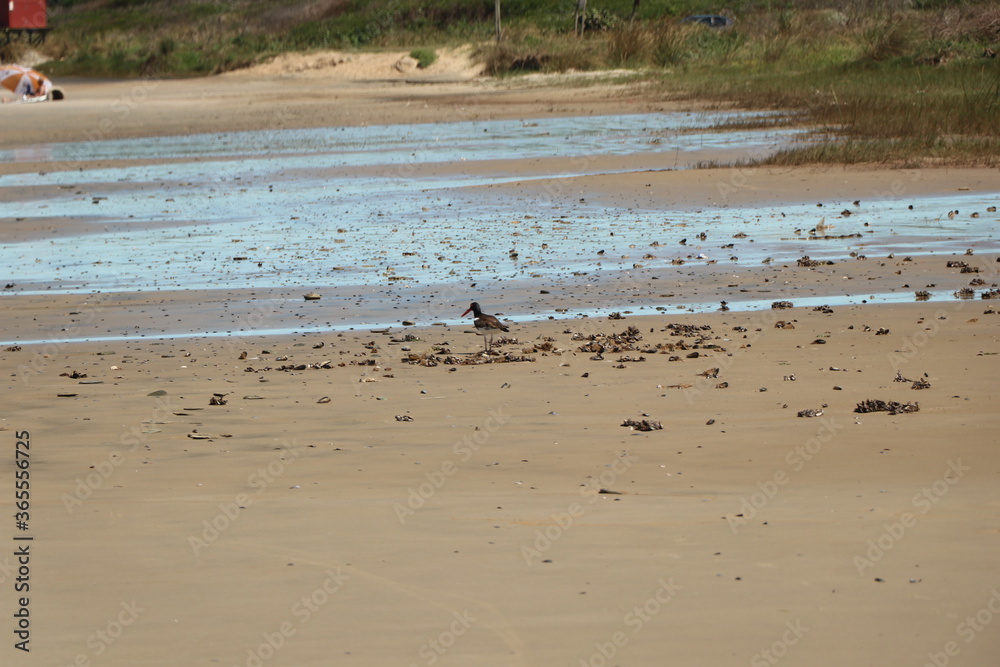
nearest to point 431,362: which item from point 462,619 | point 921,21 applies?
point 462,619

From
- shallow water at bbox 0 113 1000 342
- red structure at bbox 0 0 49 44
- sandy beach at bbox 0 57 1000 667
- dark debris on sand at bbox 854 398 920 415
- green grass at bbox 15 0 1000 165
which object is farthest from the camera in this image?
red structure at bbox 0 0 49 44

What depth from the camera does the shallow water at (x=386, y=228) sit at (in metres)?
15.2

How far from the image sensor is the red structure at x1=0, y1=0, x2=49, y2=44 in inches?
3346

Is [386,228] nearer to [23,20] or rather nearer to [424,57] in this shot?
[424,57]

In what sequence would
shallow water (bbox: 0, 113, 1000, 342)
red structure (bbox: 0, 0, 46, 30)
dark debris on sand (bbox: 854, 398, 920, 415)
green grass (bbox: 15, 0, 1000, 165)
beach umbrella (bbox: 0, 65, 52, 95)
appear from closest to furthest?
dark debris on sand (bbox: 854, 398, 920, 415), shallow water (bbox: 0, 113, 1000, 342), green grass (bbox: 15, 0, 1000, 165), beach umbrella (bbox: 0, 65, 52, 95), red structure (bbox: 0, 0, 46, 30)

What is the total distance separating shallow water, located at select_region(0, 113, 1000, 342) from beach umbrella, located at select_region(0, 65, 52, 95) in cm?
2381

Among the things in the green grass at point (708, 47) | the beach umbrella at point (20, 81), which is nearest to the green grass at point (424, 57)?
the green grass at point (708, 47)

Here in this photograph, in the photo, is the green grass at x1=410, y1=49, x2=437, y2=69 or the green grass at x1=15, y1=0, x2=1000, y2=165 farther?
the green grass at x1=410, y1=49, x2=437, y2=69

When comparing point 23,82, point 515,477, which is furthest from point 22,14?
→ point 515,477

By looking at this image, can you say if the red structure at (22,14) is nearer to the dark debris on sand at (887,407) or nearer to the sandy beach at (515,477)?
the sandy beach at (515,477)

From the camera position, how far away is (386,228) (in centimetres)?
1859

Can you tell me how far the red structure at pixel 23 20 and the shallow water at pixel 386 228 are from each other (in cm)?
6207

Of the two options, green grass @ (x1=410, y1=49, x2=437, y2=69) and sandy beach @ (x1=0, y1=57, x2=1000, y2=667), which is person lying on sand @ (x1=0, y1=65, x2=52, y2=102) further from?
sandy beach @ (x1=0, y1=57, x2=1000, y2=667)

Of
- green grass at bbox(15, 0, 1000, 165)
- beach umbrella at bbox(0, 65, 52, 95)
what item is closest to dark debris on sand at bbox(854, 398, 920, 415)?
green grass at bbox(15, 0, 1000, 165)
